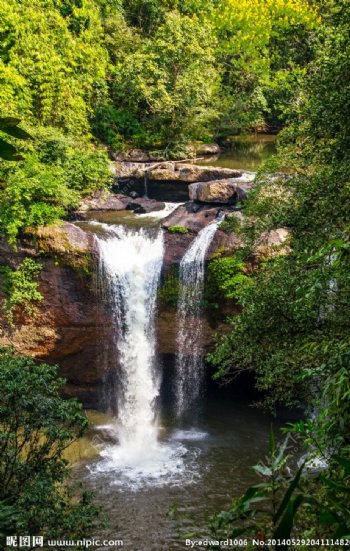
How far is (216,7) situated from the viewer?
30.6 m

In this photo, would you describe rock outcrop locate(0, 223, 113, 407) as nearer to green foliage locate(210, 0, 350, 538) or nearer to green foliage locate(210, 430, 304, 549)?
green foliage locate(210, 0, 350, 538)

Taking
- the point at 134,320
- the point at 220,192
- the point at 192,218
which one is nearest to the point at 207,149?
the point at 220,192

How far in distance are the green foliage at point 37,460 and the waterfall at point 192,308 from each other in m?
7.02

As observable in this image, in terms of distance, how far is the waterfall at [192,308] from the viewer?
1493cm

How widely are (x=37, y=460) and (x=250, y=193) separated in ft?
25.4

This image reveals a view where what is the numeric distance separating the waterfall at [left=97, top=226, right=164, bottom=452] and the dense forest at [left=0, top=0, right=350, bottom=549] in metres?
1.90

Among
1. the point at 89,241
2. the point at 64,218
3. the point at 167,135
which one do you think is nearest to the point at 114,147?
the point at 167,135

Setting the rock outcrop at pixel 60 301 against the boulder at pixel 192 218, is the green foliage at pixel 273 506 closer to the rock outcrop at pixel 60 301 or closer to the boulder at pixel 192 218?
the rock outcrop at pixel 60 301

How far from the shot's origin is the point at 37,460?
766cm

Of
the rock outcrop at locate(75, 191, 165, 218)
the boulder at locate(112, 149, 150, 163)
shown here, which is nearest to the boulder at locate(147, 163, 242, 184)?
the rock outcrop at locate(75, 191, 165, 218)

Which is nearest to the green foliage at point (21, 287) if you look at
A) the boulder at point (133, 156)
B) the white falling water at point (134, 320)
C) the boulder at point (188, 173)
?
the white falling water at point (134, 320)

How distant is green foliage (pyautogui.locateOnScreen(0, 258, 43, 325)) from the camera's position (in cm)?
1426

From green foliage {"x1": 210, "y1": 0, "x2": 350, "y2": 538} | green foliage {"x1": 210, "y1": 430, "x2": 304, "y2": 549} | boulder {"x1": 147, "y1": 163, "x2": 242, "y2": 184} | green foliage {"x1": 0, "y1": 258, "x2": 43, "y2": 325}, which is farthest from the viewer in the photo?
boulder {"x1": 147, "y1": 163, "x2": 242, "y2": 184}

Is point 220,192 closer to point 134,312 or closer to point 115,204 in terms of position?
point 115,204
